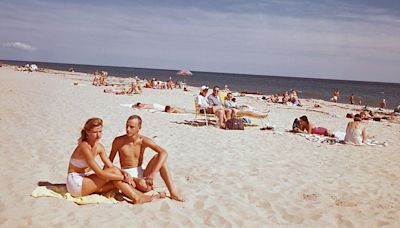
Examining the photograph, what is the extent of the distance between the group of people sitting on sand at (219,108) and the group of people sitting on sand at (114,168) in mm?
6205

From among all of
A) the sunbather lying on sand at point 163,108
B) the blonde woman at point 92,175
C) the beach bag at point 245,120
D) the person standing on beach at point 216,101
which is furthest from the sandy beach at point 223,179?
the sunbather lying on sand at point 163,108

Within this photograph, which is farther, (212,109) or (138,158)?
(212,109)

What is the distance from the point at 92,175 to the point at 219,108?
690cm

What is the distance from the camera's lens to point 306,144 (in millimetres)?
9367

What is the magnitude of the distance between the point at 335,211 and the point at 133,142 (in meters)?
2.62

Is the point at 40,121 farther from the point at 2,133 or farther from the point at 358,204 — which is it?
the point at 358,204

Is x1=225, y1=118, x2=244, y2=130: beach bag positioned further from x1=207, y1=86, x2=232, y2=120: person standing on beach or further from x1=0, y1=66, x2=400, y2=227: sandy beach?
x1=207, y1=86, x2=232, y2=120: person standing on beach

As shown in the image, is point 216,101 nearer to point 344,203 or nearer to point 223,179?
point 223,179

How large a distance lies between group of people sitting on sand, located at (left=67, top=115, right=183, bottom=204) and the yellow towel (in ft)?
0.19

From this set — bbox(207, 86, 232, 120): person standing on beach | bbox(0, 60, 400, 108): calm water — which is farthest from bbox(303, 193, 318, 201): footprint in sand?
bbox(0, 60, 400, 108): calm water

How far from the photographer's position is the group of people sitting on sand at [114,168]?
4.31 meters

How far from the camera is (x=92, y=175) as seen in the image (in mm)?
4449

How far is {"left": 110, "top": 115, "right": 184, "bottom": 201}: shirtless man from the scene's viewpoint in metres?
4.64

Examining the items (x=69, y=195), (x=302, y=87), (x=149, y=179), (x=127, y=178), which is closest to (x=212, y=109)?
(x=149, y=179)
